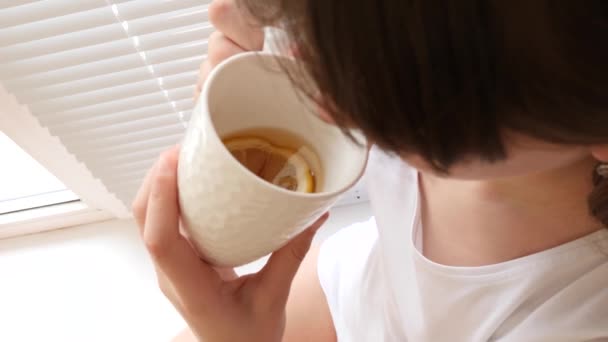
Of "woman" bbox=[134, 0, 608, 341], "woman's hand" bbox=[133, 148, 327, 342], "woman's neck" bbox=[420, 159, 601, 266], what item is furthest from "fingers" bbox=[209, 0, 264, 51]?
"woman's neck" bbox=[420, 159, 601, 266]

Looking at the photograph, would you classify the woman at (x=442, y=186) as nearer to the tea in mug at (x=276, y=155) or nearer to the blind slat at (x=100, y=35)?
the tea in mug at (x=276, y=155)

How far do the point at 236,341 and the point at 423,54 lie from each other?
0.36 metres

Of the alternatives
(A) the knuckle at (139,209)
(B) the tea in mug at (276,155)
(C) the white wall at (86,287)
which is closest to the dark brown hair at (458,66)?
(B) the tea in mug at (276,155)

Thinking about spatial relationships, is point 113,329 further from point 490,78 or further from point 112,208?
point 490,78

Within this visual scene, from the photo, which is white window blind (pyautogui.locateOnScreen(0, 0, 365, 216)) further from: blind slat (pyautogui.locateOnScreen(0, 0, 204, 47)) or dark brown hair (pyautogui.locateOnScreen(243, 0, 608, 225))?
dark brown hair (pyautogui.locateOnScreen(243, 0, 608, 225))

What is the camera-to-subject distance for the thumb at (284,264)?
531mm

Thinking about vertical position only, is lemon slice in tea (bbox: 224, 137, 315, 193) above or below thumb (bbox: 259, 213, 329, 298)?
above

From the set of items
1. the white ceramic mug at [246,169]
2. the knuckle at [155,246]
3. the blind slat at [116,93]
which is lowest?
the blind slat at [116,93]

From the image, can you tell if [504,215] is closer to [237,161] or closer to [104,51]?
[237,161]

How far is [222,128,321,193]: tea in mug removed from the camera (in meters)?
0.48

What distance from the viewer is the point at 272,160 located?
498 millimetres

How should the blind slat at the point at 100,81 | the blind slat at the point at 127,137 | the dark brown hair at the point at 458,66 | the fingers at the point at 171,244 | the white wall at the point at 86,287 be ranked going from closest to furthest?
the dark brown hair at the point at 458,66
the fingers at the point at 171,244
the blind slat at the point at 100,81
the blind slat at the point at 127,137
the white wall at the point at 86,287

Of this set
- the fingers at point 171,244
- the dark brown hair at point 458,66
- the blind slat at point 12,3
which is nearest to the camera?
the dark brown hair at point 458,66

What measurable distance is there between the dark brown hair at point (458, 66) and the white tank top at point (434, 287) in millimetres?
163
